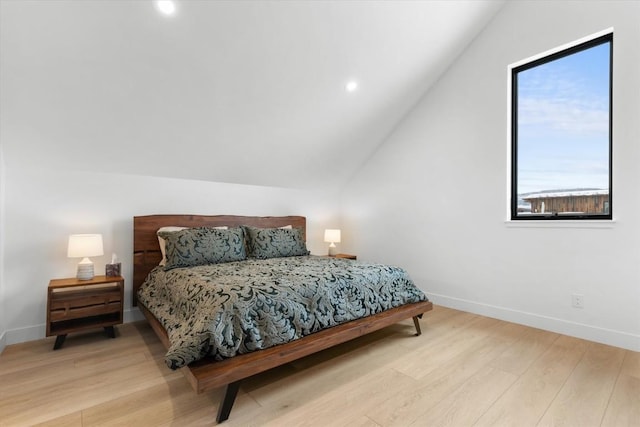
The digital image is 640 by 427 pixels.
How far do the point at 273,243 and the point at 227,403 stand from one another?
1928 mm

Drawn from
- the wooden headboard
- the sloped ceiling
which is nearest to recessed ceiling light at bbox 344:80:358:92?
the sloped ceiling

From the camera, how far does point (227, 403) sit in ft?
5.24

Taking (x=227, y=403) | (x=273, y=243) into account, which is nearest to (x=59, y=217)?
(x=273, y=243)

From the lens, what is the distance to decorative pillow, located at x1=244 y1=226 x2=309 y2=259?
3.35 meters

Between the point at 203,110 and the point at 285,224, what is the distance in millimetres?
1812

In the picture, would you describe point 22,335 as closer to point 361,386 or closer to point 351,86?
point 361,386

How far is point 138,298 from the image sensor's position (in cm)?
291

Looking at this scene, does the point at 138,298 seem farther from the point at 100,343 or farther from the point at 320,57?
the point at 320,57

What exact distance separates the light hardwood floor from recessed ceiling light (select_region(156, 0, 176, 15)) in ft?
7.78

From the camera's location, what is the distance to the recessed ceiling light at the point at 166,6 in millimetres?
1995

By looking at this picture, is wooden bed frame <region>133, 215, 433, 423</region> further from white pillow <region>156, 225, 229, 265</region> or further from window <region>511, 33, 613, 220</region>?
window <region>511, 33, 613, 220</region>

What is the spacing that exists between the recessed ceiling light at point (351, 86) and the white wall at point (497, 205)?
1026 millimetres

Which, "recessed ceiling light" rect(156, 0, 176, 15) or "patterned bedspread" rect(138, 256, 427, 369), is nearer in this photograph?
"patterned bedspread" rect(138, 256, 427, 369)

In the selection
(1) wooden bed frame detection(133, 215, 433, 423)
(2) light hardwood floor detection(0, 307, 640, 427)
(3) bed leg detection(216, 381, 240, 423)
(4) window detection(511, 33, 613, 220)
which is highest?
(4) window detection(511, 33, 613, 220)
